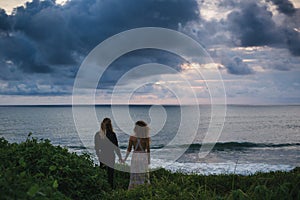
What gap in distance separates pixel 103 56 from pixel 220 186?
5.93 metres

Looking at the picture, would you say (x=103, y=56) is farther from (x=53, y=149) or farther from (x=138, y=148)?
(x=53, y=149)

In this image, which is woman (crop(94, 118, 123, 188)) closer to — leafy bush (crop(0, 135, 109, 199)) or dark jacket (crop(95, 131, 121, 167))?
dark jacket (crop(95, 131, 121, 167))

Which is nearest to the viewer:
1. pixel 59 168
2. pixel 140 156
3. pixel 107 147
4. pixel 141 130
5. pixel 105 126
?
pixel 59 168

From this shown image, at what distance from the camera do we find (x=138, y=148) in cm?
975

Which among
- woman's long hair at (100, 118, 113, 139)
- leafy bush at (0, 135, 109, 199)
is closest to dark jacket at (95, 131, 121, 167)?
woman's long hair at (100, 118, 113, 139)

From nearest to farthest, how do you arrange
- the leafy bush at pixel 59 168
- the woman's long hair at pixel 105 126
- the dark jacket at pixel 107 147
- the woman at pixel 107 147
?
the leafy bush at pixel 59 168, the woman's long hair at pixel 105 126, the woman at pixel 107 147, the dark jacket at pixel 107 147

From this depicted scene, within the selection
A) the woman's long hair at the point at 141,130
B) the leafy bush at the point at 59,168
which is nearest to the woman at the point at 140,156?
the woman's long hair at the point at 141,130

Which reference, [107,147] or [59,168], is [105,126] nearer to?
[107,147]

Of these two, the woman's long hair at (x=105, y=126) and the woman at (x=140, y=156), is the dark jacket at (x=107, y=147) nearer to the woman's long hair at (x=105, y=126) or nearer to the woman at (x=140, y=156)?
the woman's long hair at (x=105, y=126)

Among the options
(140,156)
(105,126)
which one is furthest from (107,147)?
(140,156)

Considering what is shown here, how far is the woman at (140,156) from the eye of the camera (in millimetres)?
9609

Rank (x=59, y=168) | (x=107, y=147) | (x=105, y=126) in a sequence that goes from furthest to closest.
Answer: (x=107, y=147) < (x=105, y=126) < (x=59, y=168)

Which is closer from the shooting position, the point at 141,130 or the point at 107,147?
the point at 141,130

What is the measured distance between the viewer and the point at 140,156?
9797 millimetres
